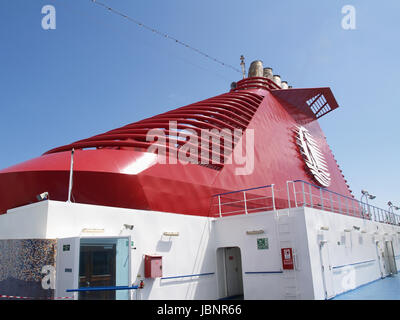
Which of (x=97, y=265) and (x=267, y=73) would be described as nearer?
(x=97, y=265)

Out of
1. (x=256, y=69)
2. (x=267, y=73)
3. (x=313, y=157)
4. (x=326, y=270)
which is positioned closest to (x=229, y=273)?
(x=326, y=270)

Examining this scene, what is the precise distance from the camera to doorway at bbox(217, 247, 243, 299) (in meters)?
9.38

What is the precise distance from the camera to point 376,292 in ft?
31.9

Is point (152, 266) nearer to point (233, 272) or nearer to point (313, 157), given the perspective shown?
point (233, 272)

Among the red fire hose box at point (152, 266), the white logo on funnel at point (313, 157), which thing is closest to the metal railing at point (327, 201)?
the white logo on funnel at point (313, 157)

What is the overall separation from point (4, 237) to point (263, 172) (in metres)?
7.76

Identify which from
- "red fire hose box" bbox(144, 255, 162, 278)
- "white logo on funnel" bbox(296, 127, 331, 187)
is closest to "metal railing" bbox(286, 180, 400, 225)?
"white logo on funnel" bbox(296, 127, 331, 187)

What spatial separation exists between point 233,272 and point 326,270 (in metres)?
2.59

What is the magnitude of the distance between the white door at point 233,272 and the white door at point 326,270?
8.30 feet

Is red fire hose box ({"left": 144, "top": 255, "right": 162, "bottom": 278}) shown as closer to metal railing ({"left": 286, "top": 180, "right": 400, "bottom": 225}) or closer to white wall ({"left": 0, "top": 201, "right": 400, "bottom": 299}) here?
white wall ({"left": 0, "top": 201, "right": 400, "bottom": 299})

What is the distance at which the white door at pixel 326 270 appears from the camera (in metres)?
8.31

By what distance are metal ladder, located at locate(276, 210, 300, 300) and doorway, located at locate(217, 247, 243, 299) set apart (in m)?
1.82

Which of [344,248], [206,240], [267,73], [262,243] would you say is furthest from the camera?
[267,73]

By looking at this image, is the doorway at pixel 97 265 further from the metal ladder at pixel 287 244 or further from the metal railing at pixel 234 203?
the metal ladder at pixel 287 244
